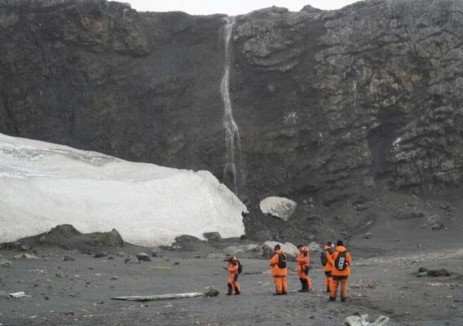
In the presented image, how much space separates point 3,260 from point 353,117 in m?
27.6

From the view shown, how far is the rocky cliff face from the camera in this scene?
42.4 meters

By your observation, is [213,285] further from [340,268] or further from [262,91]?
[262,91]

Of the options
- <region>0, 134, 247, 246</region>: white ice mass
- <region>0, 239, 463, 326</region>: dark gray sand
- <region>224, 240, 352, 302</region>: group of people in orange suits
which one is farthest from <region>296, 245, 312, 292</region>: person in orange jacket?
<region>0, 134, 247, 246</region>: white ice mass

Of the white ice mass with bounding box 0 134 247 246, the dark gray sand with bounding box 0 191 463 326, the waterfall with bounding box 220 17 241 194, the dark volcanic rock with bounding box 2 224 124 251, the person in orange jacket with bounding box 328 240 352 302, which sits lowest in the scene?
the dark gray sand with bounding box 0 191 463 326

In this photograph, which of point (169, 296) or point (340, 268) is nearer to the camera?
point (340, 268)

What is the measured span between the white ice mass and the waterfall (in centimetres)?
229

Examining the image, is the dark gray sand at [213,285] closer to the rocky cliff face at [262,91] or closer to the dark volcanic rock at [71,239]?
the dark volcanic rock at [71,239]

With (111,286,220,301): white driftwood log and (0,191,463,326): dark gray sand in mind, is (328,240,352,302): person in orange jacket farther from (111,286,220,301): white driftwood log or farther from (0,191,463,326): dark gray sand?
(111,286,220,301): white driftwood log

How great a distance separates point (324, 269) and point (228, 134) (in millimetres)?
27501

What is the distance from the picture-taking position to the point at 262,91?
148ft

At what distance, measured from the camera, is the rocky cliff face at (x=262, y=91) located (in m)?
42.4

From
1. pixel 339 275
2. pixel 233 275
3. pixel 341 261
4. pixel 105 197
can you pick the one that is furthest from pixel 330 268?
pixel 105 197

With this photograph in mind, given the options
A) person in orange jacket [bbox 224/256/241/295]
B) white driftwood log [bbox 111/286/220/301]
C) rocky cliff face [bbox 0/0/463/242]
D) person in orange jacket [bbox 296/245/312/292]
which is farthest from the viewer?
rocky cliff face [bbox 0/0/463/242]

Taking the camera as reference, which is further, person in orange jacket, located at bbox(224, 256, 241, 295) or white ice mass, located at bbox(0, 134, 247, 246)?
white ice mass, located at bbox(0, 134, 247, 246)
